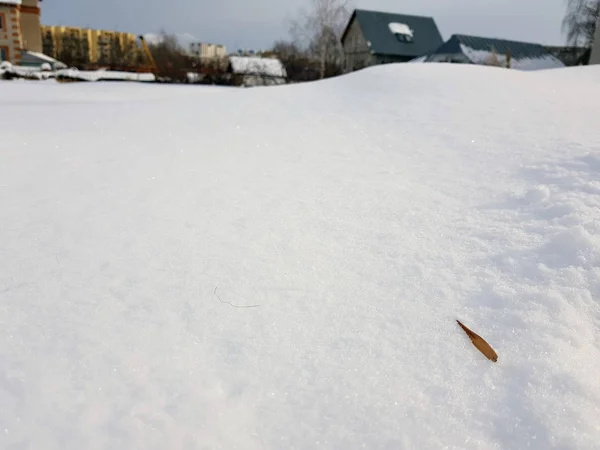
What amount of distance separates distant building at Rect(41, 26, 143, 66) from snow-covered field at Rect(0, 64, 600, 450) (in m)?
34.5

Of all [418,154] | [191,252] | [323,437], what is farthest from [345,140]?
[323,437]

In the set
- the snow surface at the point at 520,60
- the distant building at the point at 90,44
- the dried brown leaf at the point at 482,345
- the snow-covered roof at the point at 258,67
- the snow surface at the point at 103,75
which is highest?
the distant building at the point at 90,44

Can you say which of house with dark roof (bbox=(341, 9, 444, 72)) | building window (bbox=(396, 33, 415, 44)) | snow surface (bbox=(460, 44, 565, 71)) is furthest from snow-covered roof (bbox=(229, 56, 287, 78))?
snow surface (bbox=(460, 44, 565, 71))

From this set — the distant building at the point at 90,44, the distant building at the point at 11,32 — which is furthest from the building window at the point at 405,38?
the distant building at the point at 11,32

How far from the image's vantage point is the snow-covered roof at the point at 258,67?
2618 centimetres

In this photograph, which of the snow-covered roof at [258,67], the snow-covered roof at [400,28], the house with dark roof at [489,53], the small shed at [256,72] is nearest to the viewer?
the house with dark roof at [489,53]

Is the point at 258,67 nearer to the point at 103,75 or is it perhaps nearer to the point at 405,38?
the point at 103,75

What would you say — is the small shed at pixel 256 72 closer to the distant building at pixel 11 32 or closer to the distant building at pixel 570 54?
the distant building at pixel 11 32

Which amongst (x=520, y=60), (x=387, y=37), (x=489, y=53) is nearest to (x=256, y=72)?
(x=387, y=37)

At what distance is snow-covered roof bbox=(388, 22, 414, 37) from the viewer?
32.6 meters

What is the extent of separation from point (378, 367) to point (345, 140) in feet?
11.5

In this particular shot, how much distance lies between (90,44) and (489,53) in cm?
4389

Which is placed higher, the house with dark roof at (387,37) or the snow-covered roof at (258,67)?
the house with dark roof at (387,37)

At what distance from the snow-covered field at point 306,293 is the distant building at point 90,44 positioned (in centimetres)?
3451
